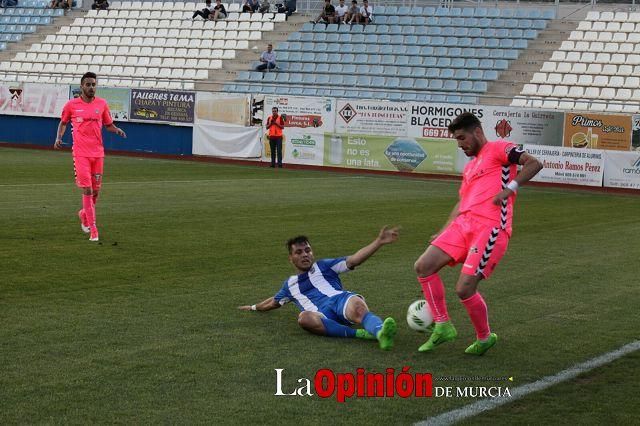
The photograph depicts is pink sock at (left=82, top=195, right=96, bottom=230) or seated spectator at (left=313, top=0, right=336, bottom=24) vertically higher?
seated spectator at (left=313, top=0, right=336, bottom=24)

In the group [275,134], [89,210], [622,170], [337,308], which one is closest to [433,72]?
[275,134]

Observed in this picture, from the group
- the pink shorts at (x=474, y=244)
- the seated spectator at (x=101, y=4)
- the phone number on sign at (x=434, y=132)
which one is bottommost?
the pink shorts at (x=474, y=244)

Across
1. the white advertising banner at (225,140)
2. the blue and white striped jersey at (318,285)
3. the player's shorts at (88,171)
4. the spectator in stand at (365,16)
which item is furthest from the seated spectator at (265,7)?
the blue and white striped jersey at (318,285)

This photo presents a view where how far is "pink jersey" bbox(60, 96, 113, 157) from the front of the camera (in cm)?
1464

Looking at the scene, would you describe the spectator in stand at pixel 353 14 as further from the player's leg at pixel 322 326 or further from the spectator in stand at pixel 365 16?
the player's leg at pixel 322 326

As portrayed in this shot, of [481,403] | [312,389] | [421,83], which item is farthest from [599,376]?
[421,83]

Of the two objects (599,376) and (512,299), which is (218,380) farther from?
(512,299)

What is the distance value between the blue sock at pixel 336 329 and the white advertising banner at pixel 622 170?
22273 millimetres

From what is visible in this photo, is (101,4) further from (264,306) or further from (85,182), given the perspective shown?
(264,306)

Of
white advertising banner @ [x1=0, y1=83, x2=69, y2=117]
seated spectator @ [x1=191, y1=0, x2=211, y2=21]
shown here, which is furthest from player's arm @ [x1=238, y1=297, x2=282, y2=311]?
seated spectator @ [x1=191, y1=0, x2=211, y2=21]

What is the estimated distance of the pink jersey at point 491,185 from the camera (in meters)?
7.94

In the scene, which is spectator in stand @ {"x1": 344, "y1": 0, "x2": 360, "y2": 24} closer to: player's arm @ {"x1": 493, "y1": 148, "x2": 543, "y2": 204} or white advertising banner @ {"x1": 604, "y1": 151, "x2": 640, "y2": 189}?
white advertising banner @ {"x1": 604, "y1": 151, "x2": 640, "y2": 189}

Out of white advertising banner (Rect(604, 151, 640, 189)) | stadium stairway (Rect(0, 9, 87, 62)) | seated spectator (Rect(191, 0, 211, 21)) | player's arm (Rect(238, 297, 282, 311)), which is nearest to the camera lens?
player's arm (Rect(238, 297, 282, 311))

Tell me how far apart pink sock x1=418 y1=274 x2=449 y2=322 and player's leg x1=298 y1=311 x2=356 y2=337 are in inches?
28.5
